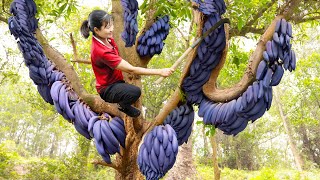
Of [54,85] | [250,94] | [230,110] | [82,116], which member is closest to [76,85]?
[54,85]

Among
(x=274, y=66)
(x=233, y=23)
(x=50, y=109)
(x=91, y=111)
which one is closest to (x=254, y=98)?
(x=274, y=66)

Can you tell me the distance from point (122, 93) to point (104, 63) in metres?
0.22

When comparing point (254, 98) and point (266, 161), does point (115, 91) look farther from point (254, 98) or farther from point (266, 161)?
point (266, 161)

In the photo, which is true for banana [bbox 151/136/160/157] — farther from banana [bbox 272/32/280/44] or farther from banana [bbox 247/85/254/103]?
banana [bbox 272/32/280/44]

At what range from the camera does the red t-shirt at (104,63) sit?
89.8 inches

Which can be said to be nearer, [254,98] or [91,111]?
[254,98]

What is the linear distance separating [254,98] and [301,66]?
29.3 ft

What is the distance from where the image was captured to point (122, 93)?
2.35 metres

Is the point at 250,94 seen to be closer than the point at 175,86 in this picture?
Yes

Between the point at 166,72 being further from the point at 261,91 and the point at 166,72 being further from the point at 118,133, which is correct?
the point at 118,133

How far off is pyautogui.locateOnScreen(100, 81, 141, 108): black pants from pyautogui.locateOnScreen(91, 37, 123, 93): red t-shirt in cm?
7

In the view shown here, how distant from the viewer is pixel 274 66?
85.1 inches

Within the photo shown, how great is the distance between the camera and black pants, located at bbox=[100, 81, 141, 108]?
92.7 inches

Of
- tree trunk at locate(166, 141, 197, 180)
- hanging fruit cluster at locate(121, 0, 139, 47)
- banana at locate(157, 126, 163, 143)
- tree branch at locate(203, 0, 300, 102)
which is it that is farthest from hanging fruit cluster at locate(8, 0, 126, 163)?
tree trunk at locate(166, 141, 197, 180)
